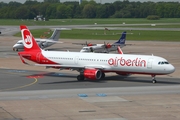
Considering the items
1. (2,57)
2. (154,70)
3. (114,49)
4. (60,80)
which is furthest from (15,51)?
(154,70)

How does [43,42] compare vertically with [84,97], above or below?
above

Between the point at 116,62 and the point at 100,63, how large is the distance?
83.1 inches

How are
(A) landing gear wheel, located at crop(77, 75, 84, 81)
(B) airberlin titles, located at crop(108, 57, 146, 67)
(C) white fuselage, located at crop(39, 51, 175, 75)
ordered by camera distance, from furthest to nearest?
(A) landing gear wheel, located at crop(77, 75, 84, 81) < (B) airberlin titles, located at crop(108, 57, 146, 67) < (C) white fuselage, located at crop(39, 51, 175, 75)

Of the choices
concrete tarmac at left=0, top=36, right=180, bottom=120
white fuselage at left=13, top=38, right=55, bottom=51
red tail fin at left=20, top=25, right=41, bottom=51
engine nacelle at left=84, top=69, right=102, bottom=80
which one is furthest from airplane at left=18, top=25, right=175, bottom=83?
white fuselage at left=13, top=38, right=55, bottom=51

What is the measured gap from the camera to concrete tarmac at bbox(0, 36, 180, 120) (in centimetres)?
3700

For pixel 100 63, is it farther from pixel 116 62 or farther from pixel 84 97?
pixel 84 97

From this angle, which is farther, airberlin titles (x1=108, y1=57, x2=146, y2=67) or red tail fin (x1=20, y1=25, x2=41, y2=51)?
red tail fin (x1=20, y1=25, x2=41, y2=51)

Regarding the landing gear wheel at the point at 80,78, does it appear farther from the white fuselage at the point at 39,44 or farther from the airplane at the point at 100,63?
the white fuselage at the point at 39,44

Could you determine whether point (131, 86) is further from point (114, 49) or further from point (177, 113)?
point (114, 49)

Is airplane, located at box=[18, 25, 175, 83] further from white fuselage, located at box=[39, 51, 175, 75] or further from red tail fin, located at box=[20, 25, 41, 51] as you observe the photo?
red tail fin, located at box=[20, 25, 41, 51]

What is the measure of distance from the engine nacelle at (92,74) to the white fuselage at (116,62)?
105 cm

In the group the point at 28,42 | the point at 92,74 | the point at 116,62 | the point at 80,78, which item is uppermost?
the point at 28,42

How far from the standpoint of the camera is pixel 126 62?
54.9 m

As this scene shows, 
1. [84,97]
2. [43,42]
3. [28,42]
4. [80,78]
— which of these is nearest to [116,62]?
[80,78]
